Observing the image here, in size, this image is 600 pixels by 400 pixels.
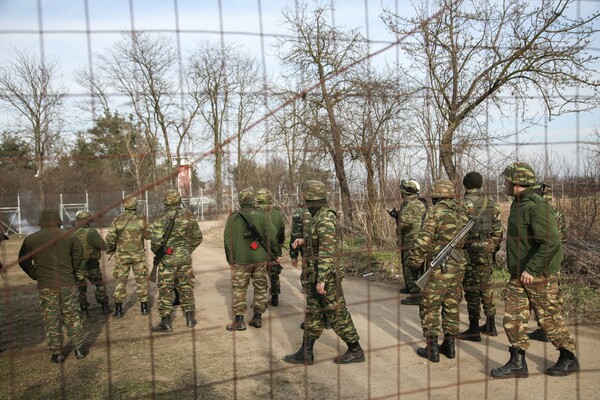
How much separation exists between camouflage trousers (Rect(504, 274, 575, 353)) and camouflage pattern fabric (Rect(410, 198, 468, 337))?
22.8 inches

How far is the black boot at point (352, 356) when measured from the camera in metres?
4.52

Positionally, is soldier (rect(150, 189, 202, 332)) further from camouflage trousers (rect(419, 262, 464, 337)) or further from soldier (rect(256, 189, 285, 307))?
camouflage trousers (rect(419, 262, 464, 337))

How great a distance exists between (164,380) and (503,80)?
17.5 ft

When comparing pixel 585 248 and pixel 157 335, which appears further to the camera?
pixel 585 248

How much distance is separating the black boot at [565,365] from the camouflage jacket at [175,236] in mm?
4071

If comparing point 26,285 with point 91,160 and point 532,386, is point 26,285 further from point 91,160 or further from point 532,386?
point 532,386

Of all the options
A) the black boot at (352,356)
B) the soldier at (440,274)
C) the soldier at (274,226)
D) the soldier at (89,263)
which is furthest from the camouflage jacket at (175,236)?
the soldier at (440,274)

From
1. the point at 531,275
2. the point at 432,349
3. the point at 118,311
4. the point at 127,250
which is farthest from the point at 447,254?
the point at 118,311

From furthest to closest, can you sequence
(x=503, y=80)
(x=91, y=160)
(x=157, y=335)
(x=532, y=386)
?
(x=503, y=80)
(x=157, y=335)
(x=532, y=386)
(x=91, y=160)

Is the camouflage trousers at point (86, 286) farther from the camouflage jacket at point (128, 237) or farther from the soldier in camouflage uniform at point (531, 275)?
the soldier in camouflage uniform at point (531, 275)

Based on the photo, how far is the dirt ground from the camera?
155 inches

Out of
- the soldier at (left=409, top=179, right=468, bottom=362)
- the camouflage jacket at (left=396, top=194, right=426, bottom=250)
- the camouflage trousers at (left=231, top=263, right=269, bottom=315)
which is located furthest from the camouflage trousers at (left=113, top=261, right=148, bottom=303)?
the soldier at (left=409, top=179, right=468, bottom=362)

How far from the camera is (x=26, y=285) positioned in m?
9.38

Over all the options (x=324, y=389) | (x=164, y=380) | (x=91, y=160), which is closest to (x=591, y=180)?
(x=324, y=389)
